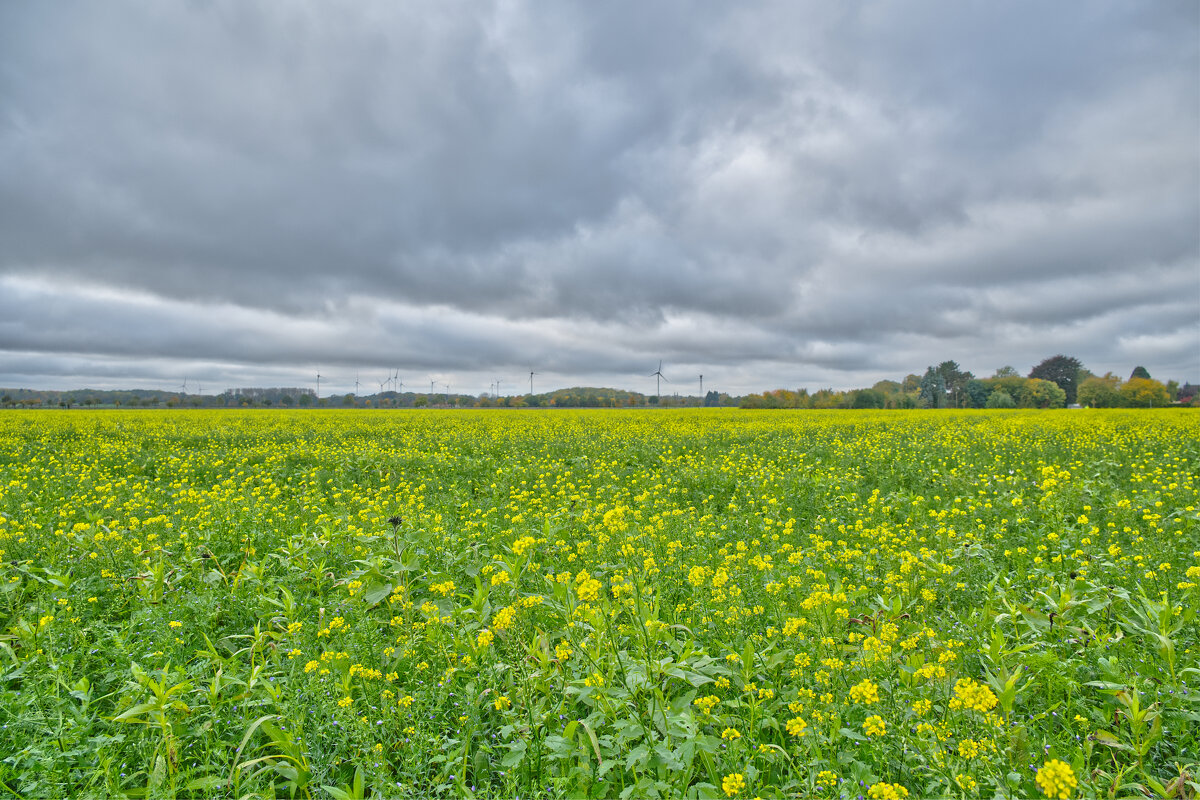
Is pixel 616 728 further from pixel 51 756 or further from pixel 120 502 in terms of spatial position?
pixel 120 502

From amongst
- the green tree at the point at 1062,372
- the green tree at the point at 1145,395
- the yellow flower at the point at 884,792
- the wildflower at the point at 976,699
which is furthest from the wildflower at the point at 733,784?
the green tree at the point at 1062,372

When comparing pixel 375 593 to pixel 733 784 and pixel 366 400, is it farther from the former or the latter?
pixel 366 400

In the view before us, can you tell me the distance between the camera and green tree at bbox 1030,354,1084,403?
109 m

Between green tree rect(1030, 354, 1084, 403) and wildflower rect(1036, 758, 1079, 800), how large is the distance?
143 m

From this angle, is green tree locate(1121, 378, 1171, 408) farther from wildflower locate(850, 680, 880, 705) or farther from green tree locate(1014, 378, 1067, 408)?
wildflower locate(850, 680, 880, 705)

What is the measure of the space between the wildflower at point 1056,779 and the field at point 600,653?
0.01m

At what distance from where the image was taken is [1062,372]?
373 ft

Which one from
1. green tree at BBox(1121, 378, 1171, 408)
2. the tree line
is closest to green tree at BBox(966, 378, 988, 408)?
the tree line

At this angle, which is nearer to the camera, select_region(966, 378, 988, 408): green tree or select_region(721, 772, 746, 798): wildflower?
select_region(721, 772, 746, 798): wildflower

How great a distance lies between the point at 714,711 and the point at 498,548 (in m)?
4.25

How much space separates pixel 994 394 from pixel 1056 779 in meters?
97.4

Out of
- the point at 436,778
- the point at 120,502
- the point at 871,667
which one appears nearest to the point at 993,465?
the point at 871,667

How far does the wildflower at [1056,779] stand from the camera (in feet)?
5.89

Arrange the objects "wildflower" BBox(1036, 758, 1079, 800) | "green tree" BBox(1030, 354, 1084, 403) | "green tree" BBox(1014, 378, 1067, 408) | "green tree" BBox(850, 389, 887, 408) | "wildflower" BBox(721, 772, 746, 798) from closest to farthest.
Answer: "wildflower" BBox(1036, 758, 1079, 800) → "wildflower" BBox(721, 772, 746, 798) → "green tree" BBox(850, 389, 887, 408) → "green tree" BBox(1014, 378, 1067, 408) → "green tree" BBox(1030, 354, 1084, 403)
